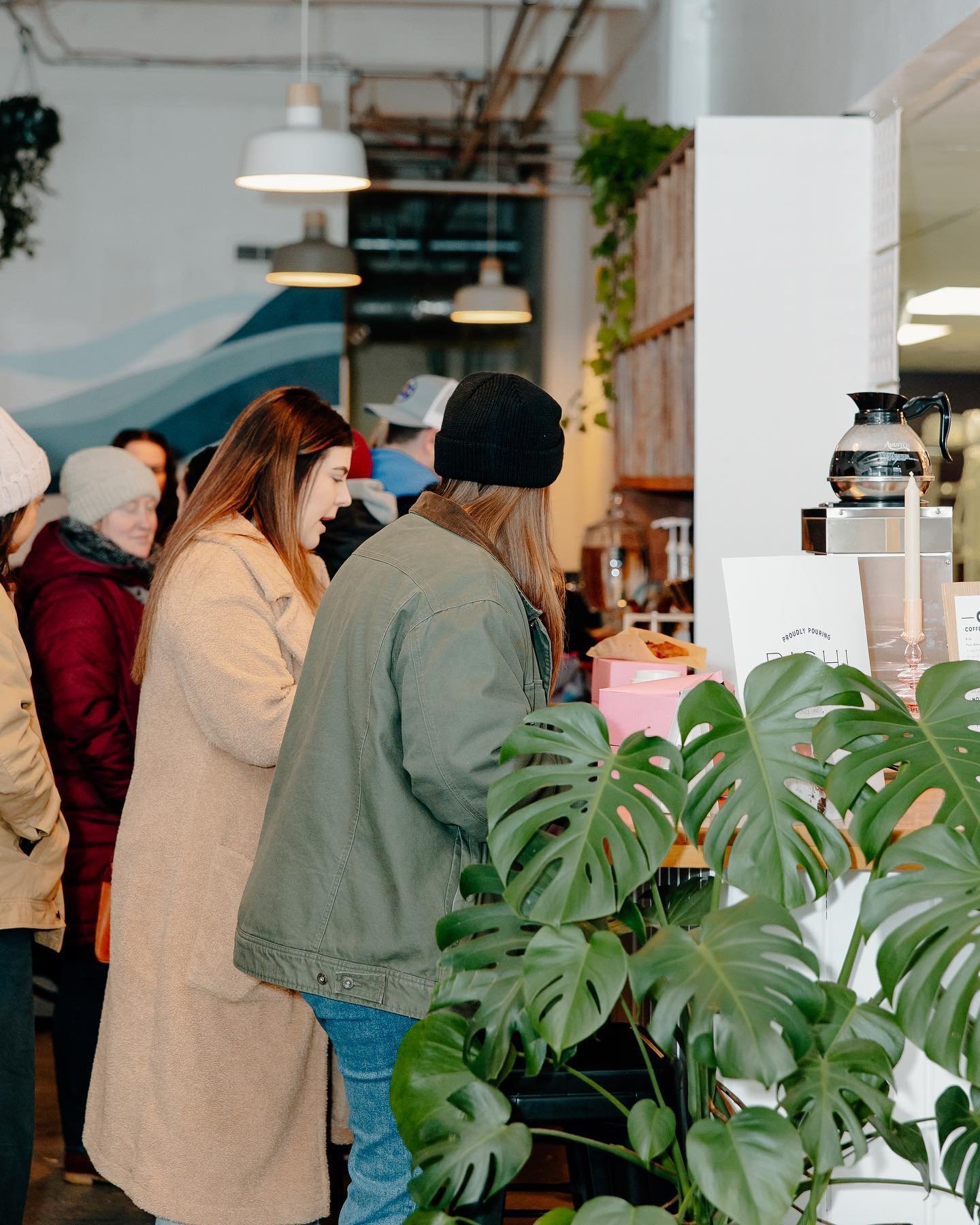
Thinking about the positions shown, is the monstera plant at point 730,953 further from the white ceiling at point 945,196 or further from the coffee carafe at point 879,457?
the white ceiling at point 945,196

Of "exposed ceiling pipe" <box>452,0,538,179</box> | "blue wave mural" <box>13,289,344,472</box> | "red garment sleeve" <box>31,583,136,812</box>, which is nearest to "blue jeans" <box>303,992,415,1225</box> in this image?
"red garment sleeve" <box>31,583,136,812</box>

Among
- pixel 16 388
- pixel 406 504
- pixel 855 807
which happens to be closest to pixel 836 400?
pixel 406 504

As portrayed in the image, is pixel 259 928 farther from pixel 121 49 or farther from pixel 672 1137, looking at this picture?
pixel 121 49

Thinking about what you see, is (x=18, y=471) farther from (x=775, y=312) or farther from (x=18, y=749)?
(x=775, y=312)

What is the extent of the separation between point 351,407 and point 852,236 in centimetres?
765

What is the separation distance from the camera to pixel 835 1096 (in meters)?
1.57

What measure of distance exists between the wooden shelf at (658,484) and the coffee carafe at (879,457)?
4.98 ft

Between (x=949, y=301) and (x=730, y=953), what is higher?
(x=949, y=301)

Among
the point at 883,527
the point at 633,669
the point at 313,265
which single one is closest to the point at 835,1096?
the point at 633,669

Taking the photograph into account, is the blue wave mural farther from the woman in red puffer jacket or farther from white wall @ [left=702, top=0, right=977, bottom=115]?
the woman in red puffer jacket

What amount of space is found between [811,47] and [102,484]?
95.1 inches

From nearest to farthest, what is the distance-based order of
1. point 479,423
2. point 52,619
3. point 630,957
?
point 630,957 < point 479,423 < point 52,619

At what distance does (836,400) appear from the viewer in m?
3.93

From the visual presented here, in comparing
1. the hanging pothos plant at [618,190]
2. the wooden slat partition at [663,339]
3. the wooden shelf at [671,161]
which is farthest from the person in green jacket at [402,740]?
the hanging pothos plant at [618,190]
